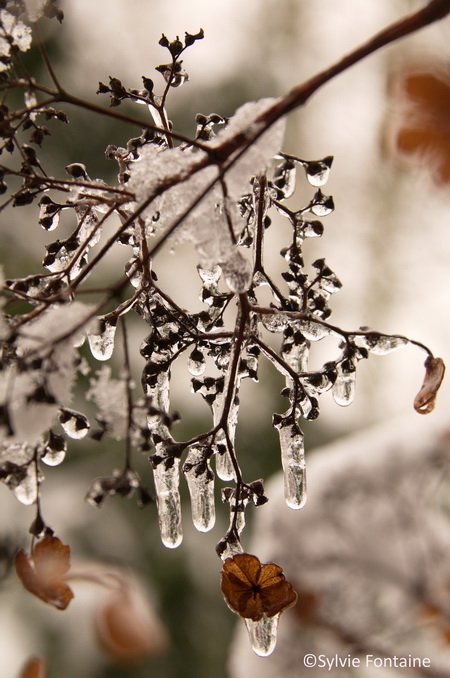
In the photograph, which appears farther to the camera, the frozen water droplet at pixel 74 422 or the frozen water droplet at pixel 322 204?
the frozen water droplet at pixel 322 204

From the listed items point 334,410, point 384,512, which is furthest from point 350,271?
point 384,512

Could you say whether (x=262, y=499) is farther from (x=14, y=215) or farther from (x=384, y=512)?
(x=14, y=215)

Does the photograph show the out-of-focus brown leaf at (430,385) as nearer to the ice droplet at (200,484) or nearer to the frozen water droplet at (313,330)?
the frozen water droplet at (313,330)

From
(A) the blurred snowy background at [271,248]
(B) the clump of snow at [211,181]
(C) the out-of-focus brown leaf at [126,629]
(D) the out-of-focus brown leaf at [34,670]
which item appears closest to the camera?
(B) the clump of snow at [211,181]

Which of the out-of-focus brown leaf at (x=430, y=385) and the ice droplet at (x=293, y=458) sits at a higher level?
the out-of-focus brown leaf at (x=430, y=385)

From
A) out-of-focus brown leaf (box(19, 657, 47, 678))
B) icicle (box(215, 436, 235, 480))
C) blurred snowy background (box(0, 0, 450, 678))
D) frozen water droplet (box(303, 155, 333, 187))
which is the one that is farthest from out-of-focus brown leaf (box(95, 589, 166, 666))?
frozen water droplet (box(303, 155, 333, 187))

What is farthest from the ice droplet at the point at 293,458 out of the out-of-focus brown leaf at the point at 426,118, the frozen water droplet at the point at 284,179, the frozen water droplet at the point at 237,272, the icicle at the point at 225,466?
the out-of-focus brown leaf at the point at 426,118

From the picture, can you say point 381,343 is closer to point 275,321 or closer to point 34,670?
point 275,321

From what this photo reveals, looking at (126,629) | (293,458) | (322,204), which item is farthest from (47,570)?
(126,629)
